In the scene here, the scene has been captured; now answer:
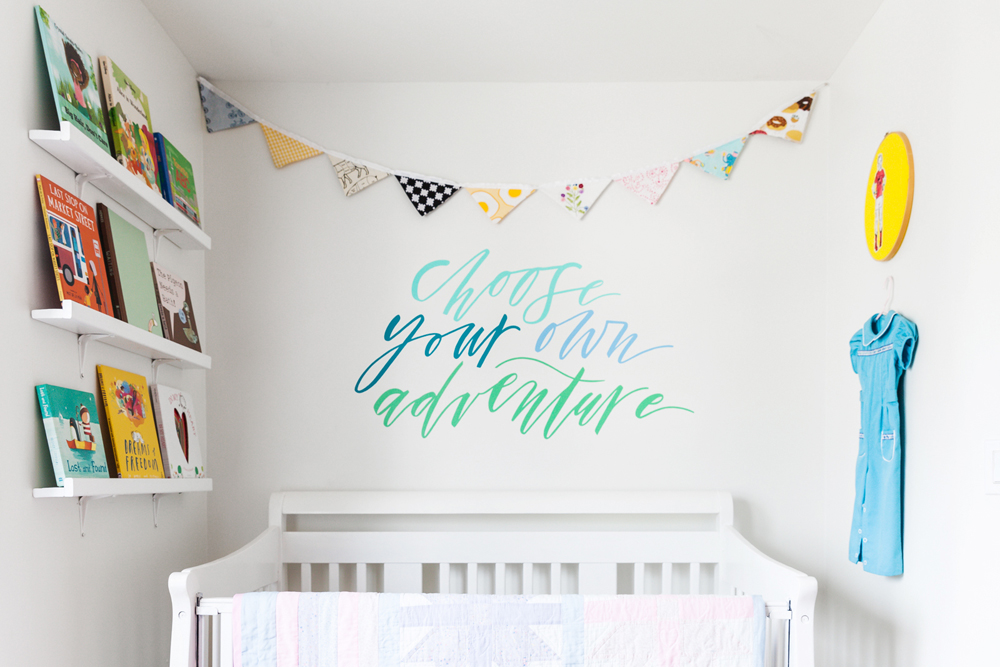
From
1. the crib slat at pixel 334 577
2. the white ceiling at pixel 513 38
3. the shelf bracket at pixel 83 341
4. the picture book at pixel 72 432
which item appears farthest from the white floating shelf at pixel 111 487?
the white ceiling at pixel 513 38

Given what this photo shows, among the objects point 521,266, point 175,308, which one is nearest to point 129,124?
point 175,308

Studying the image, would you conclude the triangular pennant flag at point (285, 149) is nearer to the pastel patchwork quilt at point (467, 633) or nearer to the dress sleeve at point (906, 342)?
the pastel patchwork quilt at point (467, 633)

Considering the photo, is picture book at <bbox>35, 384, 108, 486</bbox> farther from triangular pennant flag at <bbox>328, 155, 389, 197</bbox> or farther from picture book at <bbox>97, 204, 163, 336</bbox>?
triangular pennant flag at <bbox>328, 155, 389, 197</bbox>

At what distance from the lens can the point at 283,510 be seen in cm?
212

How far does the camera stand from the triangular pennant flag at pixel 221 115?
7.36 feet

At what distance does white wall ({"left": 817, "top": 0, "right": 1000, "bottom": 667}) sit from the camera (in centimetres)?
141

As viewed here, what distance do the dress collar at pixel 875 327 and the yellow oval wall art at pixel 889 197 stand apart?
0.14 m

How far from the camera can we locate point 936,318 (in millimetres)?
1583

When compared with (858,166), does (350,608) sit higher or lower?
lower

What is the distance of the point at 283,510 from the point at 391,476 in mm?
309

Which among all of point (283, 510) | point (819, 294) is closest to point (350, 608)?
point (283, 510)

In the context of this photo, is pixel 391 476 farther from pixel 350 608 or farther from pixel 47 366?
pixel 47 366

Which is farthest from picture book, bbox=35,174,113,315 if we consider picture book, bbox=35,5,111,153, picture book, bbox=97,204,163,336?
picture book, bbox=35,5,111,153

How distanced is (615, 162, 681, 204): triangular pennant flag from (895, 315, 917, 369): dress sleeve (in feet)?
2.62
